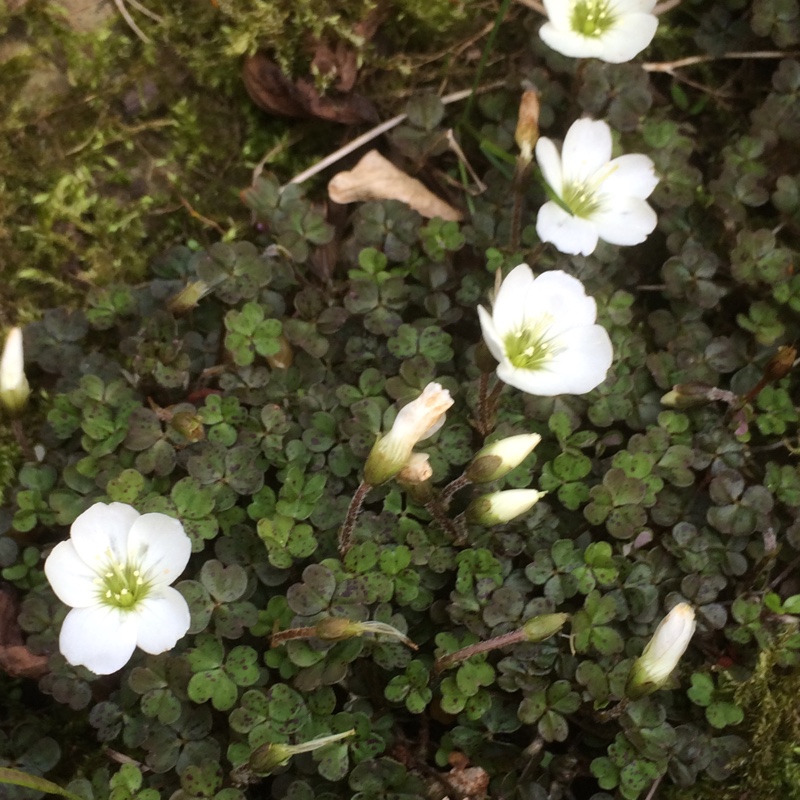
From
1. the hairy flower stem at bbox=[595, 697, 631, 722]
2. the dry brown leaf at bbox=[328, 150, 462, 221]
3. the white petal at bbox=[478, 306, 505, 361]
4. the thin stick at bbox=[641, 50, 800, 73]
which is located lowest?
the hairy flower stem at bbox=[595, 697, 631, 722]

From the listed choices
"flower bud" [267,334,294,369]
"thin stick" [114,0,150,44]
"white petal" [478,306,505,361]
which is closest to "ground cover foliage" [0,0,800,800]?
"flower bud" [267,334,294,369]

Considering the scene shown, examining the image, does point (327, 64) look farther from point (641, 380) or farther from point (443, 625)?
point (443, 625)

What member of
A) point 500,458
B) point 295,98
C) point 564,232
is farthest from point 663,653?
point 295,98

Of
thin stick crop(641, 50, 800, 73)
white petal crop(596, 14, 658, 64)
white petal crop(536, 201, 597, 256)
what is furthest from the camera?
thin stick crop(641, 50, 800, 73)

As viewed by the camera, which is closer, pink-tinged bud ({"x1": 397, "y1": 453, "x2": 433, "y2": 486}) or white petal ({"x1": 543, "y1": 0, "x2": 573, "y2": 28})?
pink-tinged bud ({"x1": 397, "y1": 453, "x2": 433, "y2": 486})

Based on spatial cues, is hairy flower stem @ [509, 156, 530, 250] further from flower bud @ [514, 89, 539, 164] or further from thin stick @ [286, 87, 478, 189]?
thin stick @ [286, 87, 478, 189]

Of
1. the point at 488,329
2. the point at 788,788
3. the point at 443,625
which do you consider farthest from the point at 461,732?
the point at 488,329

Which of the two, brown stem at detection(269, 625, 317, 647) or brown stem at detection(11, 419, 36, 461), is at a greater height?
brown stem at detection(11, 419, 36, 461)
